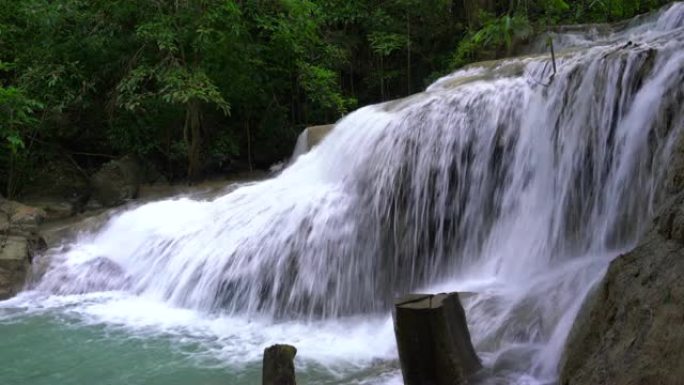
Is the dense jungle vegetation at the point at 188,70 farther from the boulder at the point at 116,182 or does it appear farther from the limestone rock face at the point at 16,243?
the limestone rock face at the point at 16,243

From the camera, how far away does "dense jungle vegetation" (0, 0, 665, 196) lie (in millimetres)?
11617

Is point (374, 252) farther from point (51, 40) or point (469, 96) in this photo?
point (51, 40)

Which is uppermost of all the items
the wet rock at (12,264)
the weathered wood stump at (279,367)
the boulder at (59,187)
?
the boulder at (59,187)

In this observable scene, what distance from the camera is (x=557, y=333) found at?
4.29 m

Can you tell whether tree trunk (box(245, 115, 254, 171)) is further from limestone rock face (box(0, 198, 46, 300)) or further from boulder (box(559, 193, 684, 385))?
boulder (box(559, 193, 684, 385))

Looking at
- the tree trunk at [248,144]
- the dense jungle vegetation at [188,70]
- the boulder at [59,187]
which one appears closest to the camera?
the dense jungle vegetation at [188,70]

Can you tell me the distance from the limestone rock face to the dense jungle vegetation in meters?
1.64

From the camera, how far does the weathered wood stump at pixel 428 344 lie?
149 inches

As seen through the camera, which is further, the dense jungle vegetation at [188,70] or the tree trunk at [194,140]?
the tree trunk at [194,140]

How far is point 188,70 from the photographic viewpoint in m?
11.8

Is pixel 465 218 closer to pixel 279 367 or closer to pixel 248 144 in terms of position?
pixel 279 367

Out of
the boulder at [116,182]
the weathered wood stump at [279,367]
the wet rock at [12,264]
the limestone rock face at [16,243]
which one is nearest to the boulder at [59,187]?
the boulder at [116,182]

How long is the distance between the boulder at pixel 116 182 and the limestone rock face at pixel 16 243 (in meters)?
2.22

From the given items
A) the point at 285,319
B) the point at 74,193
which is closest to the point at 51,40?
the point at 74,193
